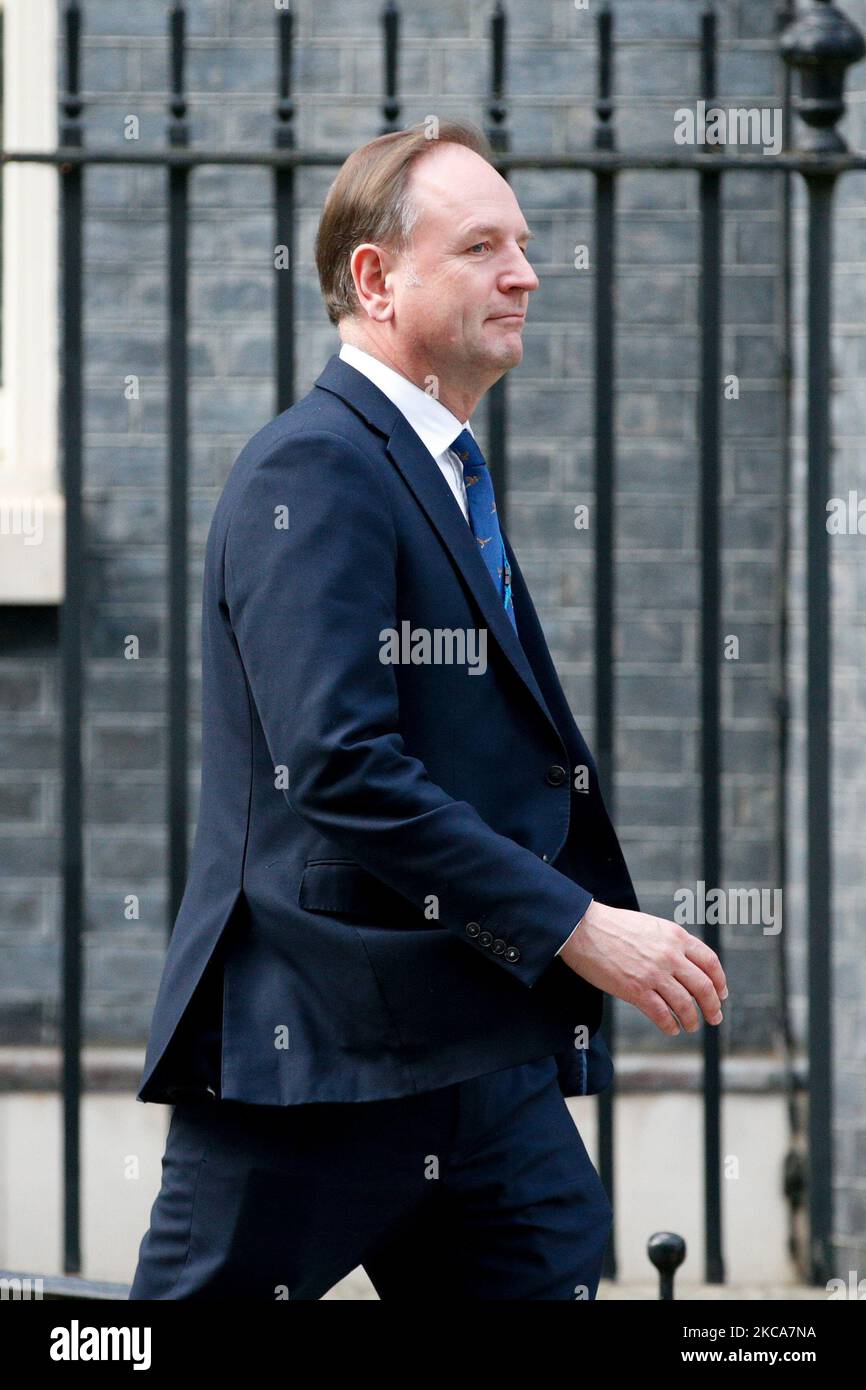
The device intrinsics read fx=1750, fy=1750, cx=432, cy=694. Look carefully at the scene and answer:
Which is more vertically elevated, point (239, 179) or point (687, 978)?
point (239, 179)

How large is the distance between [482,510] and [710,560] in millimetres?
1265

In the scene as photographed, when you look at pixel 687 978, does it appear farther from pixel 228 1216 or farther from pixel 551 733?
pixel 228 1216

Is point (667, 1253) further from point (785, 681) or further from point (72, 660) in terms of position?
point (785, 681)

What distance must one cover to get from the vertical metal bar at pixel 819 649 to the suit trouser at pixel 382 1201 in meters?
1.26

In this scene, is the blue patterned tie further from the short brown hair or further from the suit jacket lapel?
the short brown hair

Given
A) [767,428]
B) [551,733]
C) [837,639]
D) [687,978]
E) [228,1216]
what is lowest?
[228,1216]

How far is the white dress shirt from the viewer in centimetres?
215

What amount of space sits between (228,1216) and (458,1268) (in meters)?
0.33

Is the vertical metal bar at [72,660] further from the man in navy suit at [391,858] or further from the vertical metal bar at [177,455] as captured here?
the man in navy suit at [391,858]

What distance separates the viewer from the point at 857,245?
408cm

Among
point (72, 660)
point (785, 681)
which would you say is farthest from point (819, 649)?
point (72, 660)

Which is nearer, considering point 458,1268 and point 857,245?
point 458,1268
